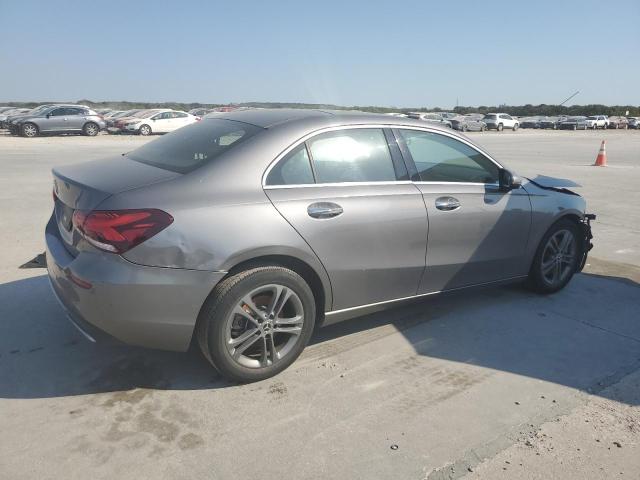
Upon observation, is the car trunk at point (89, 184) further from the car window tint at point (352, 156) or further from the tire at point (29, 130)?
the tire at point (29, 130)

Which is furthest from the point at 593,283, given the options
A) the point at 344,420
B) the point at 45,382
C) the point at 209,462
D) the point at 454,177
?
the point at 45,382

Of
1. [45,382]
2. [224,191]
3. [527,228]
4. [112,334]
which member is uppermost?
[224,191]

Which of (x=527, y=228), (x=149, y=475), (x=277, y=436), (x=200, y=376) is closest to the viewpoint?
(x=149, y=475)

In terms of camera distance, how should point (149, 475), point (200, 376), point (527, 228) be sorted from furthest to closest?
point (527, 228), point (200, 376), point (149, 475)

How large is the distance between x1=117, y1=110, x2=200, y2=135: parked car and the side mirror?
1100 inches

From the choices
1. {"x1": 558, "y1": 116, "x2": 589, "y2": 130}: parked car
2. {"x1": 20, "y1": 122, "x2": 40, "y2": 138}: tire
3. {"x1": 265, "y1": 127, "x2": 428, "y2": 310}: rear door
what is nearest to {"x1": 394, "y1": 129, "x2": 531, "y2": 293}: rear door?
{"x1": 265, "y1": 127, "x2": 428, "y2": 310}: rear door

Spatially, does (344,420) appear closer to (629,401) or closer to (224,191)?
(224,191)

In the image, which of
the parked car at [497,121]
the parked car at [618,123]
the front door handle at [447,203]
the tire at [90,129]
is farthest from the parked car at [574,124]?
the front door handle at [447,203]

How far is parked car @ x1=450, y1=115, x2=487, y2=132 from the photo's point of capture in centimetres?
4516

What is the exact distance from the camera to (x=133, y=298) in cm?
274

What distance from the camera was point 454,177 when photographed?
403 cm

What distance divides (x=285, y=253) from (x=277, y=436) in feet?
3.30

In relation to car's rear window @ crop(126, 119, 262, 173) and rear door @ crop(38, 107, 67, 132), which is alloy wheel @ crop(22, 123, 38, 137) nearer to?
rear door @ crop(38, 107, 67, 132)

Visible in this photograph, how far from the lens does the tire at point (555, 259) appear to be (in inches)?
181
